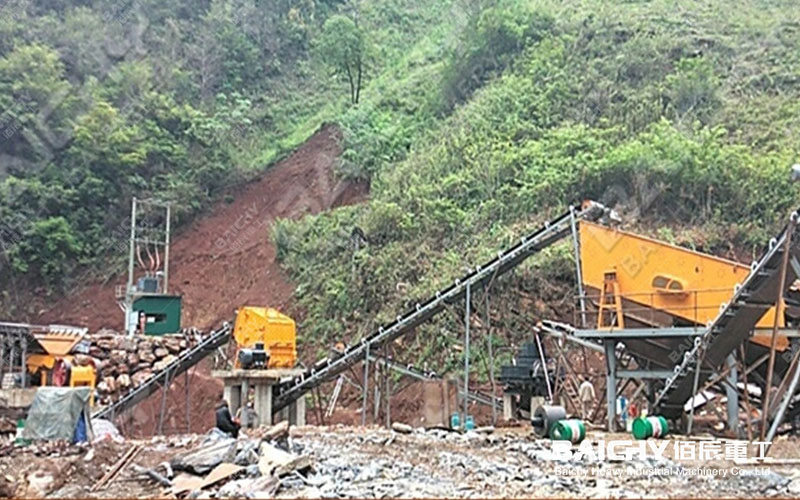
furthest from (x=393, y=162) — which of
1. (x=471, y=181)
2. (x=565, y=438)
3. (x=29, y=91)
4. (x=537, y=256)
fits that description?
(x=565, y=438)

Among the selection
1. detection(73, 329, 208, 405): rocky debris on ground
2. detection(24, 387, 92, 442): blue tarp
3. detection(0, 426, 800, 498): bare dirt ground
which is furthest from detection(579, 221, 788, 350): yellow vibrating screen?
detection(73, 329, 208, 405): rocky debris on ground

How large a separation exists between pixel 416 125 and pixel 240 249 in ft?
31.2

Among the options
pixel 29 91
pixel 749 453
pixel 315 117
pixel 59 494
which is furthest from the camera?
pixel 315 117

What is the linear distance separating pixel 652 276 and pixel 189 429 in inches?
594

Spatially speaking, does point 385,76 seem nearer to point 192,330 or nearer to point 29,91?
point 29,91

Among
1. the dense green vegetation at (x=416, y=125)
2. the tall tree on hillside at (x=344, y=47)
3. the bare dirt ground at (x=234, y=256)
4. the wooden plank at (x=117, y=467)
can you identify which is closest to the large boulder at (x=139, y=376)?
the bare dirt ground at (x=234, y=256)

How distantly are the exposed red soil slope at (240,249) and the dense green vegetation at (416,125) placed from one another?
1146mm

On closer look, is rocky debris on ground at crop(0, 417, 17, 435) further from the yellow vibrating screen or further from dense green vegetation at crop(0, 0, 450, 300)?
dense green vegetation at crop(0, 0, 450, 300)

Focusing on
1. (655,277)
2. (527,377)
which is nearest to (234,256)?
(527,377)

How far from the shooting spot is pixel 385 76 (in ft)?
142

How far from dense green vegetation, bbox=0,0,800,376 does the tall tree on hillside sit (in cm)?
14

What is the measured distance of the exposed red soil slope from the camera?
31.7 m

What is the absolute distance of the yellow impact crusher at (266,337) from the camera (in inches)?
812

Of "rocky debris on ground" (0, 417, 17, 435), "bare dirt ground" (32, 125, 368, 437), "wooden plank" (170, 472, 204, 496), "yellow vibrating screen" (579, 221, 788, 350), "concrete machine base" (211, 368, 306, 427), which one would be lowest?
"wooden plank" (170, 472, 204, 496)
